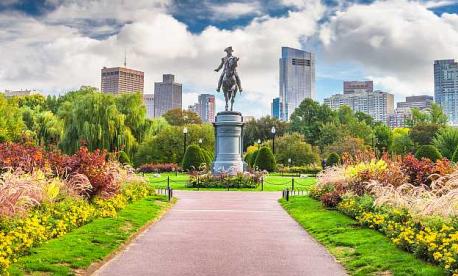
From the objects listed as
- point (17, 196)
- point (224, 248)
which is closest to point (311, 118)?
point (224, 248)

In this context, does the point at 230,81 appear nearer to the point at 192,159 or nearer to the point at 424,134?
the point at 192,159

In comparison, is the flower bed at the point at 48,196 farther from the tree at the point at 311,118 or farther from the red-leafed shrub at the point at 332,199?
the tree at the point at 311,118

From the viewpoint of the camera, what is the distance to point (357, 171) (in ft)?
67.8

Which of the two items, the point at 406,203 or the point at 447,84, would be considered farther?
the point at 447,84

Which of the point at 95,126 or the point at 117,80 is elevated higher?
the point at 117,80

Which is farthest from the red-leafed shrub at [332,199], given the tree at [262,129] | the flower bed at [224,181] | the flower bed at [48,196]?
the tree at [262,129]

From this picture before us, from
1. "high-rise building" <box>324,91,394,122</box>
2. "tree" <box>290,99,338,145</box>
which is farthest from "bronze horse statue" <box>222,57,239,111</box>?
"high-rise building" <box>324,91,394,122</box>

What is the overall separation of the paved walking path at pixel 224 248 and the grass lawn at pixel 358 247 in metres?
0.29

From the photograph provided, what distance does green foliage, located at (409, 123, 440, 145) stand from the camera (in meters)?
75.9

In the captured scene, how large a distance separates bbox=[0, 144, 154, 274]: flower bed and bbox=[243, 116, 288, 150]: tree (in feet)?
236

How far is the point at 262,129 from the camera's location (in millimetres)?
93625

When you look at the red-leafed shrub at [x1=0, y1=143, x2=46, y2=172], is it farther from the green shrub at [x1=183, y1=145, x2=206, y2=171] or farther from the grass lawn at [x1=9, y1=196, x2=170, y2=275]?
the green shrub at [x1=183, y1=145, x2=206, y2=171]

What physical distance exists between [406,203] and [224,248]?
4789 millimetres

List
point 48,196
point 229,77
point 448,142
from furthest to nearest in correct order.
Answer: point 448,142
point 229,77
point 48,196
